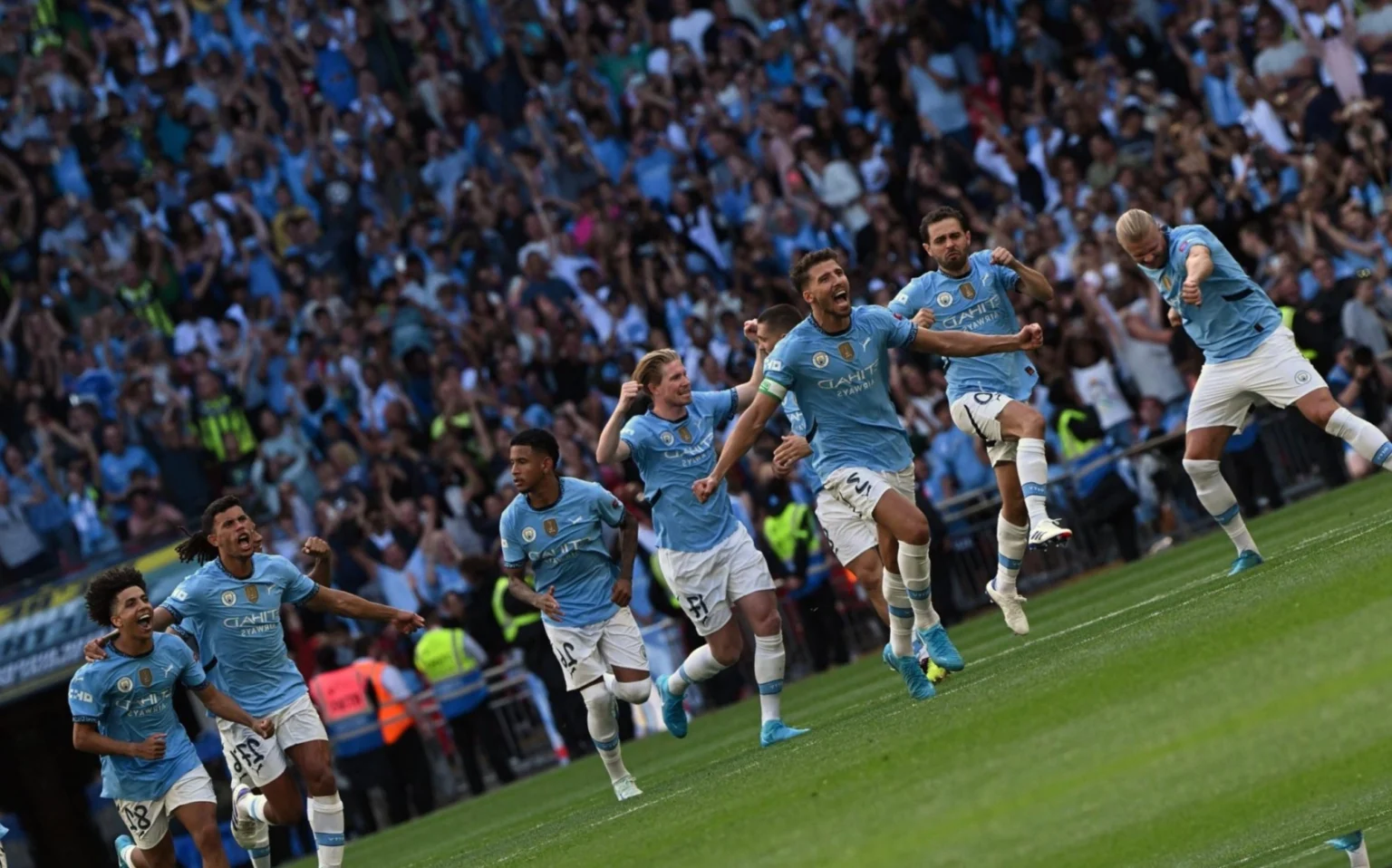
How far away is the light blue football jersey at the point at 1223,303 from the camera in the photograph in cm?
1541

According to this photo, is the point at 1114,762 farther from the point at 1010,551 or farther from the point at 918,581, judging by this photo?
the point at 1010,551

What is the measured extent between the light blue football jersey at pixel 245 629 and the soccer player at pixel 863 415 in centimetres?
301

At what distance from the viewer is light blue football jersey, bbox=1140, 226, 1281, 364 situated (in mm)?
15414

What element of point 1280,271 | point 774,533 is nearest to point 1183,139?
point 1280,271

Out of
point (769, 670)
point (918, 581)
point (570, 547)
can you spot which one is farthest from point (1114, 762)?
point (570, 547)

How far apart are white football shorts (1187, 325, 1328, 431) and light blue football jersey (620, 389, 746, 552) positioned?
3.10 m

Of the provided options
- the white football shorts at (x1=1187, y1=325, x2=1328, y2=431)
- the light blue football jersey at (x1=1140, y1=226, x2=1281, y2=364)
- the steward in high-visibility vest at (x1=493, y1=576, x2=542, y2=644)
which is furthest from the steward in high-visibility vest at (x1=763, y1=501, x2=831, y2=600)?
the light blue football jersey at (x1=1140, y1=226, x2=1281, y2=364)

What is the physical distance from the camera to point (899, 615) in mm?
15055

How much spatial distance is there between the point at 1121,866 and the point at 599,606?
259 inches

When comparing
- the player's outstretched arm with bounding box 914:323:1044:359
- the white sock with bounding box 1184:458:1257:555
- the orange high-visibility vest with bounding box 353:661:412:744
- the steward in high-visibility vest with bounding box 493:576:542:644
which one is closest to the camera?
the player's outstretched arm with bounding box 914:323:1044:359

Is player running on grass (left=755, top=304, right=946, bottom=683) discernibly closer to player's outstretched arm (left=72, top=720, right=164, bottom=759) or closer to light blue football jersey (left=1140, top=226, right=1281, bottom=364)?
light blue football jersey (left=1140, top=226, right=1281, bottom=364)

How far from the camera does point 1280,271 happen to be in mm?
22703

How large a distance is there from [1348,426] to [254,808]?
753cm

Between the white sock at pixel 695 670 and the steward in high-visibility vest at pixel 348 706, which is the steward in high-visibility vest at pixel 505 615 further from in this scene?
the white sock at pixel 695 670
